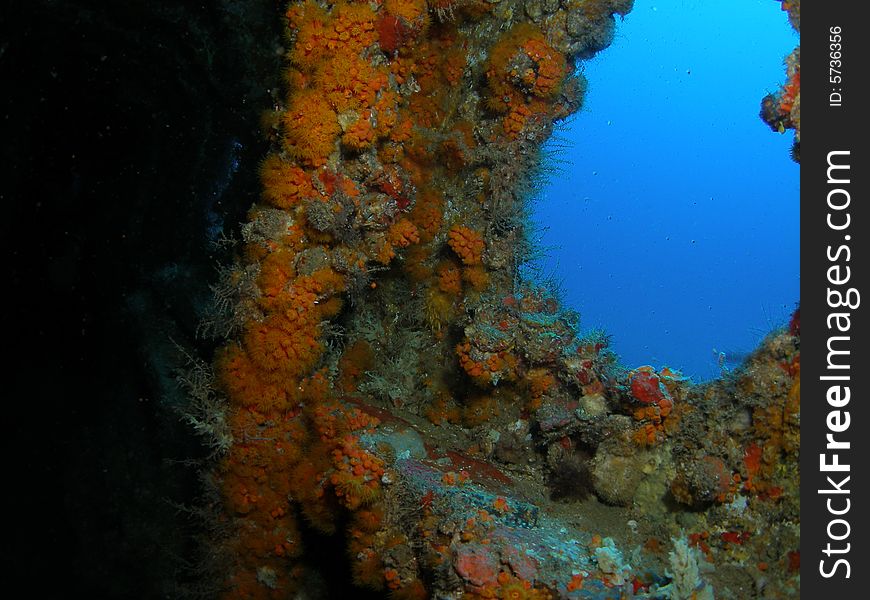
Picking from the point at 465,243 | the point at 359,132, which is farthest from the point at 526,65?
the point at 359,132

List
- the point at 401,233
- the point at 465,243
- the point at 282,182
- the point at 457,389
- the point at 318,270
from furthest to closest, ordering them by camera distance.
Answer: the point at 457,389 < the point at 465,243 < the point at 401,233 < the point at 318,270 < the point at 282,182

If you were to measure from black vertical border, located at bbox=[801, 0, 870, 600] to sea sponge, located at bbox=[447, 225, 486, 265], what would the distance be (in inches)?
125

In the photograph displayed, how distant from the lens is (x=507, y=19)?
20.6 feet

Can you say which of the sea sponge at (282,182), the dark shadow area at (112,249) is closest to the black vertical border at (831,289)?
the sea sponge at (282,182)

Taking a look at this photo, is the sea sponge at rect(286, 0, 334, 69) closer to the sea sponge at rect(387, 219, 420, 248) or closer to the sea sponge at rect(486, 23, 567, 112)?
the sea sponge at rect(387, 219, 420, 248)

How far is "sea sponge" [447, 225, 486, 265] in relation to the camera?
6.33m

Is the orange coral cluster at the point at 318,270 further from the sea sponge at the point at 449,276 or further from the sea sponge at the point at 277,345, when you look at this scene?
the sea sponge at the point at 449,276

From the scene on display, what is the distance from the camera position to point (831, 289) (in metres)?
4.07

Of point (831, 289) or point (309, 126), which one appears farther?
point (309, 126)

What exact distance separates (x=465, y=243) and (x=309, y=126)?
2.15 m

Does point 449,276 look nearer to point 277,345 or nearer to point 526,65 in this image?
point 277,345

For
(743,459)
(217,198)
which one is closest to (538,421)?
(743,459)

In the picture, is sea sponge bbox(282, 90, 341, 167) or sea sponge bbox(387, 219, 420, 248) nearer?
sea sponge bbox(282, 90, 341, 167)

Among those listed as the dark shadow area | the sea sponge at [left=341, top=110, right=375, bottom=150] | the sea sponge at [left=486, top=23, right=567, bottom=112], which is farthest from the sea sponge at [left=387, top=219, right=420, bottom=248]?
the sea sponge at [left=486, top=23, right=567, bottom=112]
